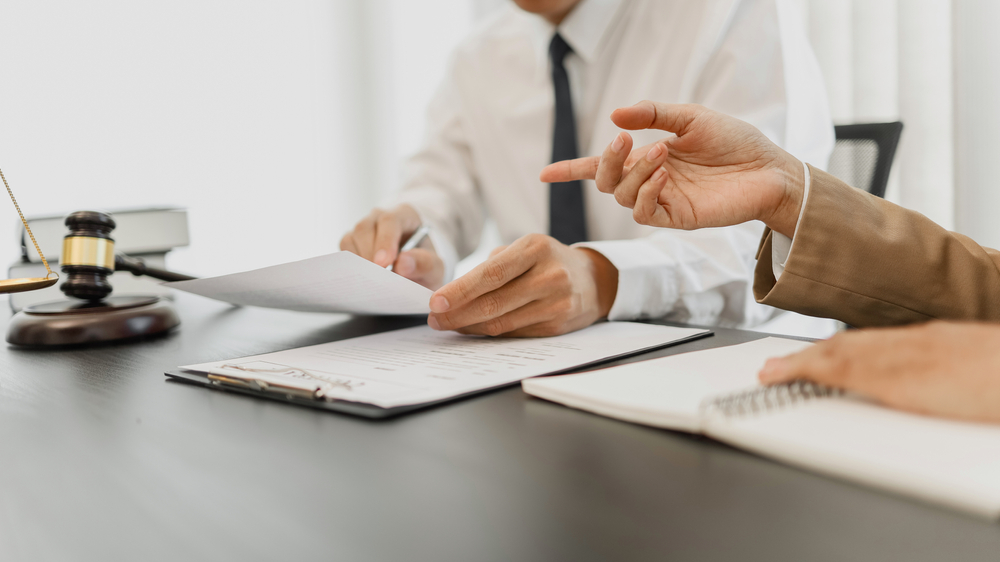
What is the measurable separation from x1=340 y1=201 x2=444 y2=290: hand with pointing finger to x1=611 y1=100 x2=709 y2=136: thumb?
1.46ft

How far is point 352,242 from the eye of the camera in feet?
3.41

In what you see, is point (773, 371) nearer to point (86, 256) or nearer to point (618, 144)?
point (618, 144)

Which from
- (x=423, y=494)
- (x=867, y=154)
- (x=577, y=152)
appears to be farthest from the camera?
(x=577, y=152)

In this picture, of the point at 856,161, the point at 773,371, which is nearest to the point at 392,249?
the point at 773,371

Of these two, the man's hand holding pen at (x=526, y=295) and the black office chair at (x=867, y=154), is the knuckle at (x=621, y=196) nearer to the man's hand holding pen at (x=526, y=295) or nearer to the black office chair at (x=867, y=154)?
the man's hand holding pen at (x=526, y=295)

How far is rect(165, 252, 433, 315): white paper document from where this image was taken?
0.58 m

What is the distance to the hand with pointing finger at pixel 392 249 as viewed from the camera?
97cm

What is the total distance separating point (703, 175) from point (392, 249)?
0.50 metres

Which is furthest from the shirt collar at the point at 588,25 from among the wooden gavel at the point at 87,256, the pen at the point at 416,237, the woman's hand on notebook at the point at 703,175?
the wooden gavel at the point at 87,256

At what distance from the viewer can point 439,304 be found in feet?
2.06

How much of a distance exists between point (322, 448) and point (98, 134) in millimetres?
2888

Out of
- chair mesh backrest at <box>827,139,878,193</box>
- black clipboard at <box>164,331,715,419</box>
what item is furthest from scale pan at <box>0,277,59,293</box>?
chair mesh backrest at <box>827,139,878,193</box>

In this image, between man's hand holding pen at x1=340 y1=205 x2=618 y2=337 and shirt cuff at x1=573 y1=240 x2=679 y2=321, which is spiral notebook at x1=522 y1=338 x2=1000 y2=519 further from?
shirt cuff at x1=573 y1=240 x2=679 y2=321

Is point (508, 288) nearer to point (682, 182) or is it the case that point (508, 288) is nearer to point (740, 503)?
point (682, 182)
